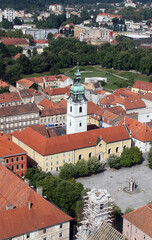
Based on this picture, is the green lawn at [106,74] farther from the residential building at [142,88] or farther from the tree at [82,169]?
the tree at [82,169]

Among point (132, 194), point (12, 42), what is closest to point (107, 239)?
point (132, 194)

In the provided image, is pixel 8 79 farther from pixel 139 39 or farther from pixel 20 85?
pixel 139 39

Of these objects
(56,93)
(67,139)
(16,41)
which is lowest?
(56,93)

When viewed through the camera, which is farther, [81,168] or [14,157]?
[81,168]

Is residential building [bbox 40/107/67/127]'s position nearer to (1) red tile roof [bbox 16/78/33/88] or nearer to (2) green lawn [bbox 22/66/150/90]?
(1) red tile roof [bbox 16/78/33/88]

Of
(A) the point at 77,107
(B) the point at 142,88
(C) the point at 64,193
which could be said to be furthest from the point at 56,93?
(C) the point at 64,193

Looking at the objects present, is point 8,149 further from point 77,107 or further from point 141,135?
point 141,135

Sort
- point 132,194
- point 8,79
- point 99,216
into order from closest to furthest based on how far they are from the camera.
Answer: point 99,216, point 132,194, point 8,79
